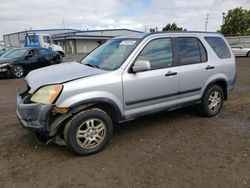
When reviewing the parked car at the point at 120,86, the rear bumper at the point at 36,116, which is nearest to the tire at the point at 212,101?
the parked car at the point at 120,86

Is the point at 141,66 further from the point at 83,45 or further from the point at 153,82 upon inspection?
the point at 83,45

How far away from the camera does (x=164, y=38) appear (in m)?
4.43

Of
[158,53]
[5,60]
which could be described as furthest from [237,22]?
[158,53]

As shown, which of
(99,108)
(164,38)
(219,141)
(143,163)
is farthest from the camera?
(164,38)

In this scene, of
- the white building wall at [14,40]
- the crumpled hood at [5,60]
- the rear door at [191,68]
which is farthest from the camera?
the white building wall at [14,40]

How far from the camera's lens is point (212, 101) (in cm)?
526

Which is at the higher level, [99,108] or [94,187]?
[99,108]

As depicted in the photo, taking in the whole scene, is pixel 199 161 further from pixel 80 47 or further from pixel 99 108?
pixel 80 47

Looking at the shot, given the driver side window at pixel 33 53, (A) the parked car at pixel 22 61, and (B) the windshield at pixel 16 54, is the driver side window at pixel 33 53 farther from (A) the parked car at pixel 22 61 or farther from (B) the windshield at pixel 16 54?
(B) the windshield at pixel 16 54

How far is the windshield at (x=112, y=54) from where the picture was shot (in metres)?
4.02

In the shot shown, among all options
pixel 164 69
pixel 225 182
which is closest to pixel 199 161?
pixel 225 182

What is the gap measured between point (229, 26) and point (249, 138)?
50.3m

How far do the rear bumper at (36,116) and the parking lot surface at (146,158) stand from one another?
510mm

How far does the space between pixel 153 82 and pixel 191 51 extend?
1.20 meters
